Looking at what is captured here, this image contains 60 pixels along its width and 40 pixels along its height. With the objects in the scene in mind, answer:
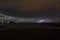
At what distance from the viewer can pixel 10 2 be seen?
129 centimetres

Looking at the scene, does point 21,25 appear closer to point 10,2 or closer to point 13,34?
point 13,34

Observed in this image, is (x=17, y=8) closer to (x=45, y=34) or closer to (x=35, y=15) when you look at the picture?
(x=35, y=15)

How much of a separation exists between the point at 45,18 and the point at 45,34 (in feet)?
0.40

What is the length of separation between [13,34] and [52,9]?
354mm

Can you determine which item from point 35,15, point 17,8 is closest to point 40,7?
point 35,15

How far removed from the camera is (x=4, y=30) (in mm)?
1230

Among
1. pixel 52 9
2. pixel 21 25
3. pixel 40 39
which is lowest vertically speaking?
pixel 40 39

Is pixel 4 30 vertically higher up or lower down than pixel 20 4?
lower down

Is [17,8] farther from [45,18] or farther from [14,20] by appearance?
[45,18]

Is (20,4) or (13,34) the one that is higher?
(20,4)

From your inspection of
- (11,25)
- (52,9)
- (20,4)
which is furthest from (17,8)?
(52,9)

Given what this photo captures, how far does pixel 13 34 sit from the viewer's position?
124 cm

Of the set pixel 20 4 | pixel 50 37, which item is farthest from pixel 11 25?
pixel 50 37

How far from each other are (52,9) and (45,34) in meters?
0.20
